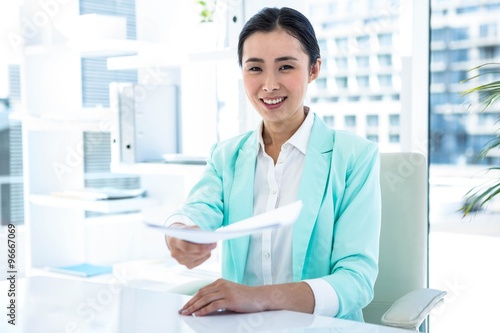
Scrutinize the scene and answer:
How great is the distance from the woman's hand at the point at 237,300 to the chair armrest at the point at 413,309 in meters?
0.20

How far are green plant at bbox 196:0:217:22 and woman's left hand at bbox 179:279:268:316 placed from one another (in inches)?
62.6

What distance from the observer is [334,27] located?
691cm

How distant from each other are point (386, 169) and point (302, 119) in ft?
0.86

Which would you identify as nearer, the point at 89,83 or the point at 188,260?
the point at 188,260

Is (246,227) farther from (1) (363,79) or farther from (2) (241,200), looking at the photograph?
(1) (363,79)

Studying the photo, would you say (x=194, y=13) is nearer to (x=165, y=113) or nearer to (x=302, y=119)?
(x=165, y=113)

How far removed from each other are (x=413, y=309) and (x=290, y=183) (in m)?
0.45

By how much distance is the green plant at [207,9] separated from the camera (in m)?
2.59

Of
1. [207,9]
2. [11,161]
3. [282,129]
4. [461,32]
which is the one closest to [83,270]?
[11,161]

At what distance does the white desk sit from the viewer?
1109 mm

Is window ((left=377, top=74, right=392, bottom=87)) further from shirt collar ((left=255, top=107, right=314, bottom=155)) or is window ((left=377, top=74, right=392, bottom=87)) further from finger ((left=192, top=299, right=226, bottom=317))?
finger ((left=192, top=299, right=226, bottom=317))

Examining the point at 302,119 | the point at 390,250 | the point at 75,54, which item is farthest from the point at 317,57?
the point at 75,54

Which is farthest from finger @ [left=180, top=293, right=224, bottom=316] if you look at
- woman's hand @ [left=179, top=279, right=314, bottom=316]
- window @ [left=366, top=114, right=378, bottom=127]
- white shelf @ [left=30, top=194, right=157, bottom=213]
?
window @ [left=366, top=114, right=378, bottom=127]

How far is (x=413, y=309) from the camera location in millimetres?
1358
